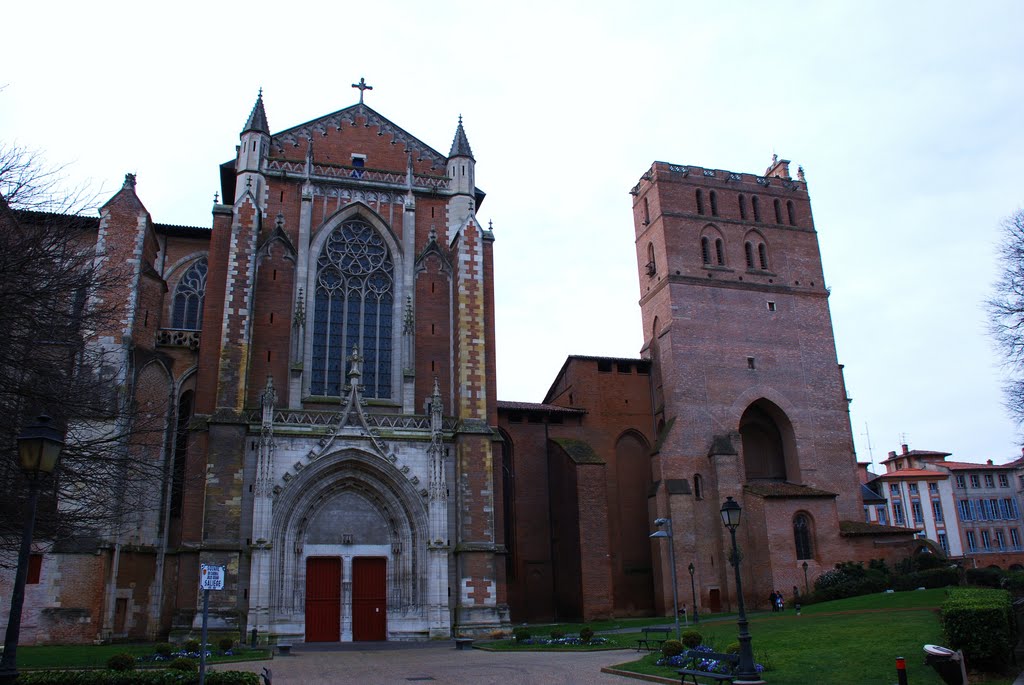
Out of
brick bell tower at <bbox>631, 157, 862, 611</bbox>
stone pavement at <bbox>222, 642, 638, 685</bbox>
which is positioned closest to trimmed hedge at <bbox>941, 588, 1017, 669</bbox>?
stone pavement at <bbox>222, 642, 638, 685</bbox>

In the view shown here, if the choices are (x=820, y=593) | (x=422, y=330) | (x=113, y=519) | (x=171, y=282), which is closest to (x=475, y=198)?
(x=422, y=330)

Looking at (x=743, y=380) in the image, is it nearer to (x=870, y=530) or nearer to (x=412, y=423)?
(x=870, y=530)

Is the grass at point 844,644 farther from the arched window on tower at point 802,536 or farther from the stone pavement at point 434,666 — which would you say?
the arched window on tower at point 802,536

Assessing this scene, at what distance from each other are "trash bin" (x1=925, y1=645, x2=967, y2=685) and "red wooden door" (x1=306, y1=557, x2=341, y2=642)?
1948 cm

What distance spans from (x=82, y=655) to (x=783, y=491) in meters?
30.8

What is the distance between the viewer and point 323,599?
28.8 meters

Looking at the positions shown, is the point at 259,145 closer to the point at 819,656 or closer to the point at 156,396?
the point at 156,396

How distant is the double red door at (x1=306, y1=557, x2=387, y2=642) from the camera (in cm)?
2853

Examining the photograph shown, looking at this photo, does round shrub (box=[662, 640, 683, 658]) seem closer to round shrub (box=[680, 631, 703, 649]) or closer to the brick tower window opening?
round shrub (box=[680, 631, 703, 649])

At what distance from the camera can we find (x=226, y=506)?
27.7 metres

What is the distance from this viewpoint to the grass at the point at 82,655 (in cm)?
1947

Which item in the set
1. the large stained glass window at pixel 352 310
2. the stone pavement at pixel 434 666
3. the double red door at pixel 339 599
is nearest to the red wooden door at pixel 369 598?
the double red door at pixel 339 599

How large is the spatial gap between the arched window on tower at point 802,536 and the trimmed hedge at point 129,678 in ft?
102

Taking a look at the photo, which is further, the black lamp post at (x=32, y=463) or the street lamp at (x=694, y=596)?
the street lamp at (x=694, y=596)
